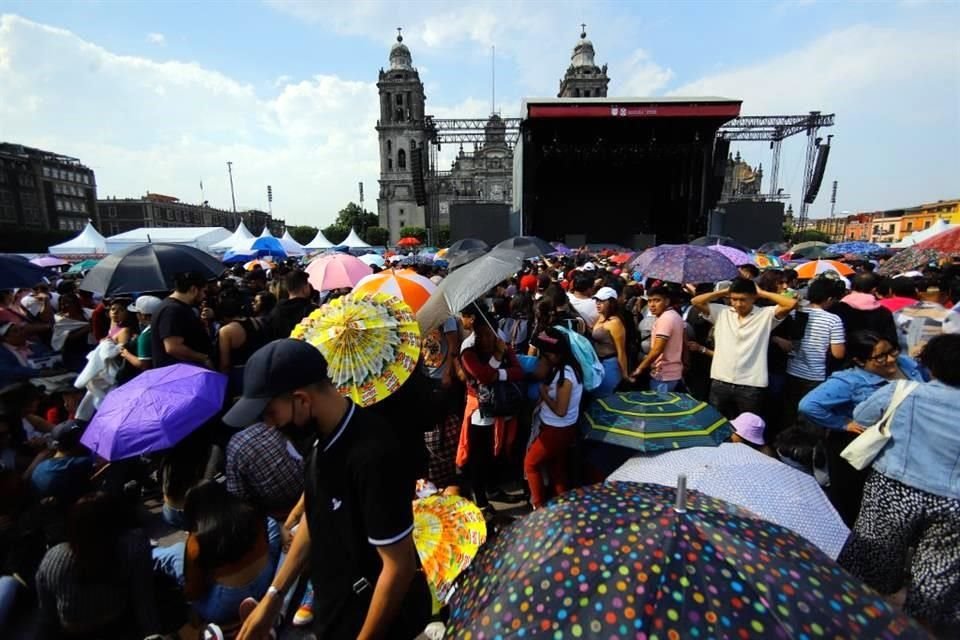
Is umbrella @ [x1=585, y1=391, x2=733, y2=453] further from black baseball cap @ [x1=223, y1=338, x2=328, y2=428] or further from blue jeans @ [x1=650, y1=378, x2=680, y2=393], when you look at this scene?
black baseball cap @ [x1=223, y1=338, x2=328, y2=428]

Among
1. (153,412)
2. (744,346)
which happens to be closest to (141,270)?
(153,412)

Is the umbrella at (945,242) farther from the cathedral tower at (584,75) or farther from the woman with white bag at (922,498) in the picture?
the cathedral tower at (584,75)

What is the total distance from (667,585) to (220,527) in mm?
1800

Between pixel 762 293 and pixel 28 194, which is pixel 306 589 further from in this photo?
pixel 28 194

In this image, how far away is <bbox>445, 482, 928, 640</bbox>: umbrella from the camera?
2.98ft

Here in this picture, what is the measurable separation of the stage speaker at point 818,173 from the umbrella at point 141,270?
30783 mm

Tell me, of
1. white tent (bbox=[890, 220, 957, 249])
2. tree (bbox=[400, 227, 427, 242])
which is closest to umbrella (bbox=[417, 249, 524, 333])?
white tent (bbox=[890, 220, 957, 249])

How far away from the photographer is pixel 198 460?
2793 millimetres

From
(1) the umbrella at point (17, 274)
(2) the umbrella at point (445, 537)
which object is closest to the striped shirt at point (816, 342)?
(2) the umbrella at point (445, 537)

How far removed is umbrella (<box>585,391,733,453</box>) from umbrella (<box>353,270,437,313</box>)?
186 cm

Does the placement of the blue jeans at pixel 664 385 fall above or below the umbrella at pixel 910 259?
below

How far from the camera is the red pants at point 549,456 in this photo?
306 centimetres

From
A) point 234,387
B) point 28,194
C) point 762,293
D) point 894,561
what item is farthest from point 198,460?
point 28,194

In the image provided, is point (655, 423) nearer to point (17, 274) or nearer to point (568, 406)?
point (568, 406)
